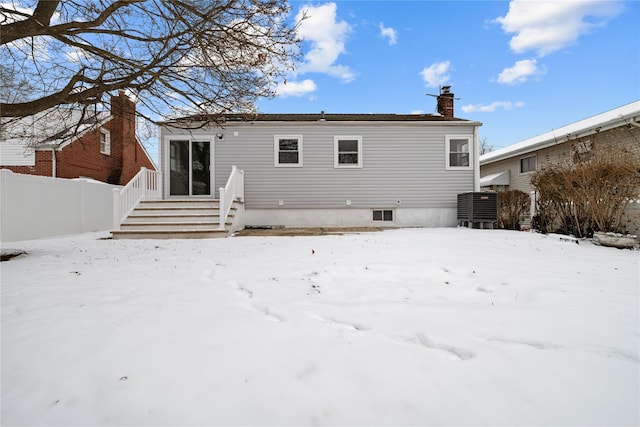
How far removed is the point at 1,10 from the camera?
4434mm

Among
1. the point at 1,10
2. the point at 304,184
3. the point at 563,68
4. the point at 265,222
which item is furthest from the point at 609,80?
the point at 1,10

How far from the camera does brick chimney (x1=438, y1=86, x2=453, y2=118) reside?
1251 cm

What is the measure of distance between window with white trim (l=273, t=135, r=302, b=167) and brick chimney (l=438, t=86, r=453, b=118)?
252 inches

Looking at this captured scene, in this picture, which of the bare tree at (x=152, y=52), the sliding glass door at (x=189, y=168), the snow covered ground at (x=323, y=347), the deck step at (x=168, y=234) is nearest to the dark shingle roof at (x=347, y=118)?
the sliding glass door at (x=189, y=168)

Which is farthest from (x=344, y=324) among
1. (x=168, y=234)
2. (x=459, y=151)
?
(x=459, y=151)

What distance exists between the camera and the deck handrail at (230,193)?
7961 mm

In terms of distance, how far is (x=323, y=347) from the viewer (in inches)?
73.2

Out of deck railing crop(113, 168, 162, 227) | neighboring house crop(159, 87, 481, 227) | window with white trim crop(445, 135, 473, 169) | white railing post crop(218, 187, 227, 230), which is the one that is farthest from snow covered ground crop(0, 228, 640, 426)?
window with white trim crop(445, 135, 473, 169)

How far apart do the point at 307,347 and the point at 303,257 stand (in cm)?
297

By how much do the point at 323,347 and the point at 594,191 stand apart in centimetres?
782

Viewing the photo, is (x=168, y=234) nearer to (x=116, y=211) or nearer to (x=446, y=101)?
(x=116, y=211)

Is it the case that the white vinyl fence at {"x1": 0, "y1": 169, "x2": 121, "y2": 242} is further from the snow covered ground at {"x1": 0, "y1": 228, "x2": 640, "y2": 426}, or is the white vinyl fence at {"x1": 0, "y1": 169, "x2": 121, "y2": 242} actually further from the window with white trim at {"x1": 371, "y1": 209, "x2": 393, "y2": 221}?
the window with white trim at {"x1": 371, "y1": 209, "x2": 393, "y2": 221}

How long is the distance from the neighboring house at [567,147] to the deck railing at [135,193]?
11684 millimetres

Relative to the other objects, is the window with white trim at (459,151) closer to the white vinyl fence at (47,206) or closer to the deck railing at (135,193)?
the deck railing at (135,193)
